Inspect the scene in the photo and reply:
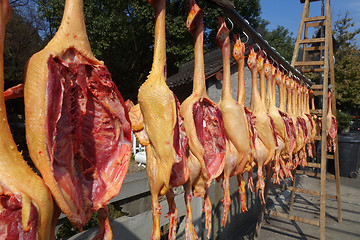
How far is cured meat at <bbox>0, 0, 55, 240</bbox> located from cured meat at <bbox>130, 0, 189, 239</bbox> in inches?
24.9

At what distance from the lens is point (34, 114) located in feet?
3.08

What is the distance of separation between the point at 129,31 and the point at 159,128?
12665mm

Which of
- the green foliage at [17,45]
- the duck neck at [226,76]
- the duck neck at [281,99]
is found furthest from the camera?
the green foliage at [17,45]

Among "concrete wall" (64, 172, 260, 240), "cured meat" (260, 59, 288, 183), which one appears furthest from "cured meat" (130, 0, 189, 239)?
"cured meat" (260, 59, 288, 183)

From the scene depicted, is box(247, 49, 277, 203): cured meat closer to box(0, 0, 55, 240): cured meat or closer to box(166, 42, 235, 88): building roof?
box(0, 0, 55, 240): cured meat

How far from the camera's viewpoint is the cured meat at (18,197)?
2.75 ft

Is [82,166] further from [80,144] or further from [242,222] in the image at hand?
[242,222]

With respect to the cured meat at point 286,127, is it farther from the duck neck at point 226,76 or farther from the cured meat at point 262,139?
the duck neck at point 226,76

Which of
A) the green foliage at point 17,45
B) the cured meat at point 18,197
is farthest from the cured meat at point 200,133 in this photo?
the green foliage at point 17,45

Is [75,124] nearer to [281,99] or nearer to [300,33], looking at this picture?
[281,99]

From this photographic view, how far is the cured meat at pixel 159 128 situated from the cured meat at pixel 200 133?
20cm

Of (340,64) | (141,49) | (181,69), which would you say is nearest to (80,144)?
(181,69)

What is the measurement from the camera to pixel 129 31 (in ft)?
42.2

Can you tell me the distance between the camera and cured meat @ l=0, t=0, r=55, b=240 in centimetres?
84
